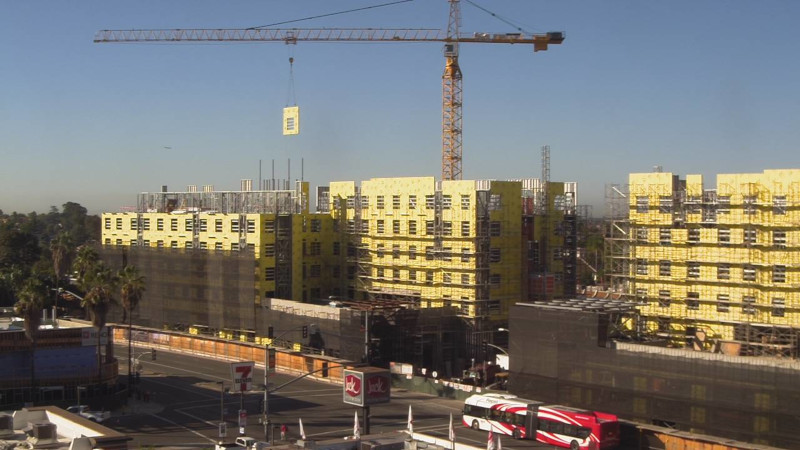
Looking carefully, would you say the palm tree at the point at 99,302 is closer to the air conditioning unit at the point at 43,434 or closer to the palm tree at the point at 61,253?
the air conditioning unit at the point at 43,434

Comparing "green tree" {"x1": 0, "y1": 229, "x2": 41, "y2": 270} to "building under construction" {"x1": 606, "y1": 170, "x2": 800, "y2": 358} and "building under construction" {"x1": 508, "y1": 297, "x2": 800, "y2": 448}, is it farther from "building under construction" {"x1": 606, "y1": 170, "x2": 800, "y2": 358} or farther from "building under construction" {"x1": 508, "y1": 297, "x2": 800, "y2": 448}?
"building under construction" {"x1": 606, "y1": 170, "x2": 800, "y2": 358}

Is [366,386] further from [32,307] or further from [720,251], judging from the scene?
[720,251]

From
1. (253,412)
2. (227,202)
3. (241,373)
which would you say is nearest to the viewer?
(241,373)

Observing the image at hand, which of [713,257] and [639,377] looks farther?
[713,257]

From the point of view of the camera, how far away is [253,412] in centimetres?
6888

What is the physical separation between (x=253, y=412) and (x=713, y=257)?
121ft

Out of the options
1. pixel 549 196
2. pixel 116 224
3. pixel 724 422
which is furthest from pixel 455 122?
pixel 724 422

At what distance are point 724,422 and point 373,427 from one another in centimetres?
2307

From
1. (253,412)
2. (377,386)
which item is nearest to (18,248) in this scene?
(253,412)

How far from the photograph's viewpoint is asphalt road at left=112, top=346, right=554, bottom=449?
2410 inches

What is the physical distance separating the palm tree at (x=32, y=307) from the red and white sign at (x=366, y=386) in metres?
29.5

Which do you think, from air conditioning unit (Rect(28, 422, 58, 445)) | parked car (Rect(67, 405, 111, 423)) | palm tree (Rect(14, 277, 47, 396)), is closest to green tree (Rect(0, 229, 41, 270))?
palm tree (Rect(14, 277, 47, 396))

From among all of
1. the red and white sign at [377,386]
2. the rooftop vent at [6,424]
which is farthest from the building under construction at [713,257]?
the rooftop vent at [6,424]

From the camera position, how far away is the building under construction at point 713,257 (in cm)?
6562
